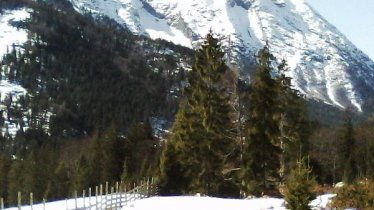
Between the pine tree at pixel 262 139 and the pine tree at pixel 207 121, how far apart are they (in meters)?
3.05

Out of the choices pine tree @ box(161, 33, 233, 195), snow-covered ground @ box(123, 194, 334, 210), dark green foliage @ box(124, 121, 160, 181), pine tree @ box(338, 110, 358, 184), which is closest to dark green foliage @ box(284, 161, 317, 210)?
snow-covered ground @ box(123, 194, 334, 210)

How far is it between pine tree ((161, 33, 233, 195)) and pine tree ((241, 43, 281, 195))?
3053 mm

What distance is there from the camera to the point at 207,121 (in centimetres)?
4675

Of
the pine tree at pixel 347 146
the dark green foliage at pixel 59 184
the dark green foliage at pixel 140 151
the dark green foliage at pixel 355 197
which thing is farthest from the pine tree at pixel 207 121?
the dark green foliage at pixel 59 184

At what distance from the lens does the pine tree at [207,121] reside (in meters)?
46.8

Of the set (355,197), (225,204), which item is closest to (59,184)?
(225,204)

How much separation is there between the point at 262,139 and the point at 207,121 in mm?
5550

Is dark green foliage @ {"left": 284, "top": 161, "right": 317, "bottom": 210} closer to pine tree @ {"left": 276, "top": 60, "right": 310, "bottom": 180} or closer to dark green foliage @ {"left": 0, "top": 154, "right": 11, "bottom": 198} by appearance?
pine tree @ {"left": 276, "top": 60, "right": 310, "bottom": 180}

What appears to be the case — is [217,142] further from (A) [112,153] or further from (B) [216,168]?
(A) [112,153]

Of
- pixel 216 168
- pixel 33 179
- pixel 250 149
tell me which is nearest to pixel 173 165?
pixel 216 168

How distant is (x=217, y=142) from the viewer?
47.3 metres

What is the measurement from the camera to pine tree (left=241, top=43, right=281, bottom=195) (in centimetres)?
4247

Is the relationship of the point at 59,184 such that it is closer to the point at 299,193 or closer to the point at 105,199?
the point at 105,199

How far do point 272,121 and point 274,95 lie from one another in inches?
83.2
